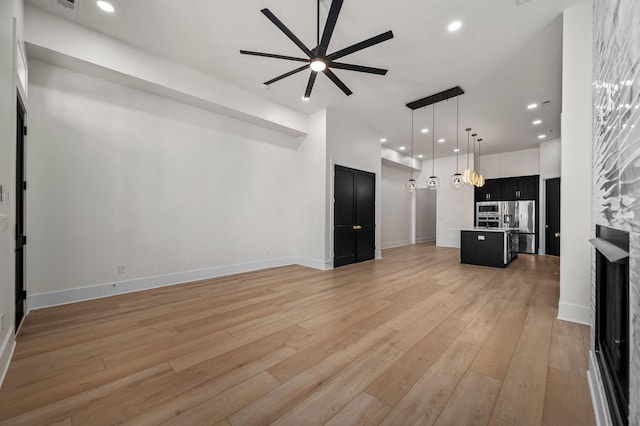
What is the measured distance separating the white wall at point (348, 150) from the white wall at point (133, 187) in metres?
1.34

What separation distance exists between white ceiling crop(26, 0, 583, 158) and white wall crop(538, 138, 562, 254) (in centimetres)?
274

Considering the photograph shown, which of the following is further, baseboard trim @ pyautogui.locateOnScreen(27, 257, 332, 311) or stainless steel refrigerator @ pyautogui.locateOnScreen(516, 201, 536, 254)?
stainless steel refrigerator @ pyautogui.locateOnScreen(516, 201, 536, 254)

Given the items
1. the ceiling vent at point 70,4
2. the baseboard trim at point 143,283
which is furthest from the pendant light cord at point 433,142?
the ceiling vent at point 70,4

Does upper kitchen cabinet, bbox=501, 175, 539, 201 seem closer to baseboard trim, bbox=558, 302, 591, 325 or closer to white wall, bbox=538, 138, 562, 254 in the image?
white wall, bbox=538, 138, 562, 254

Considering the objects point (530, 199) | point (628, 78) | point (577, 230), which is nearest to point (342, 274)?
point (577, 230)

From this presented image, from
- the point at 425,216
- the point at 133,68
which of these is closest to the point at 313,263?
the point at 133,68

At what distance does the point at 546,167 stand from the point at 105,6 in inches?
405

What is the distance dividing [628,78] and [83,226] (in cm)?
509

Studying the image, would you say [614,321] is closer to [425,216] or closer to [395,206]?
[395,206]

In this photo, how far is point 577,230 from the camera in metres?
2.80

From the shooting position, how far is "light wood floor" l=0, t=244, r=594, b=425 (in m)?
1.53

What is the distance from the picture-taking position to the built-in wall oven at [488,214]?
850 cm

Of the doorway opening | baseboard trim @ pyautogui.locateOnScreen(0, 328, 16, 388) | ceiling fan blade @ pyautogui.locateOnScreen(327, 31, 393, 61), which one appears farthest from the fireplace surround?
the doorway opening

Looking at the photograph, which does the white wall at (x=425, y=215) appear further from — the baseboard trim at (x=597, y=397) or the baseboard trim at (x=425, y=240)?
the baseboard trim at (x=597, y=397)
